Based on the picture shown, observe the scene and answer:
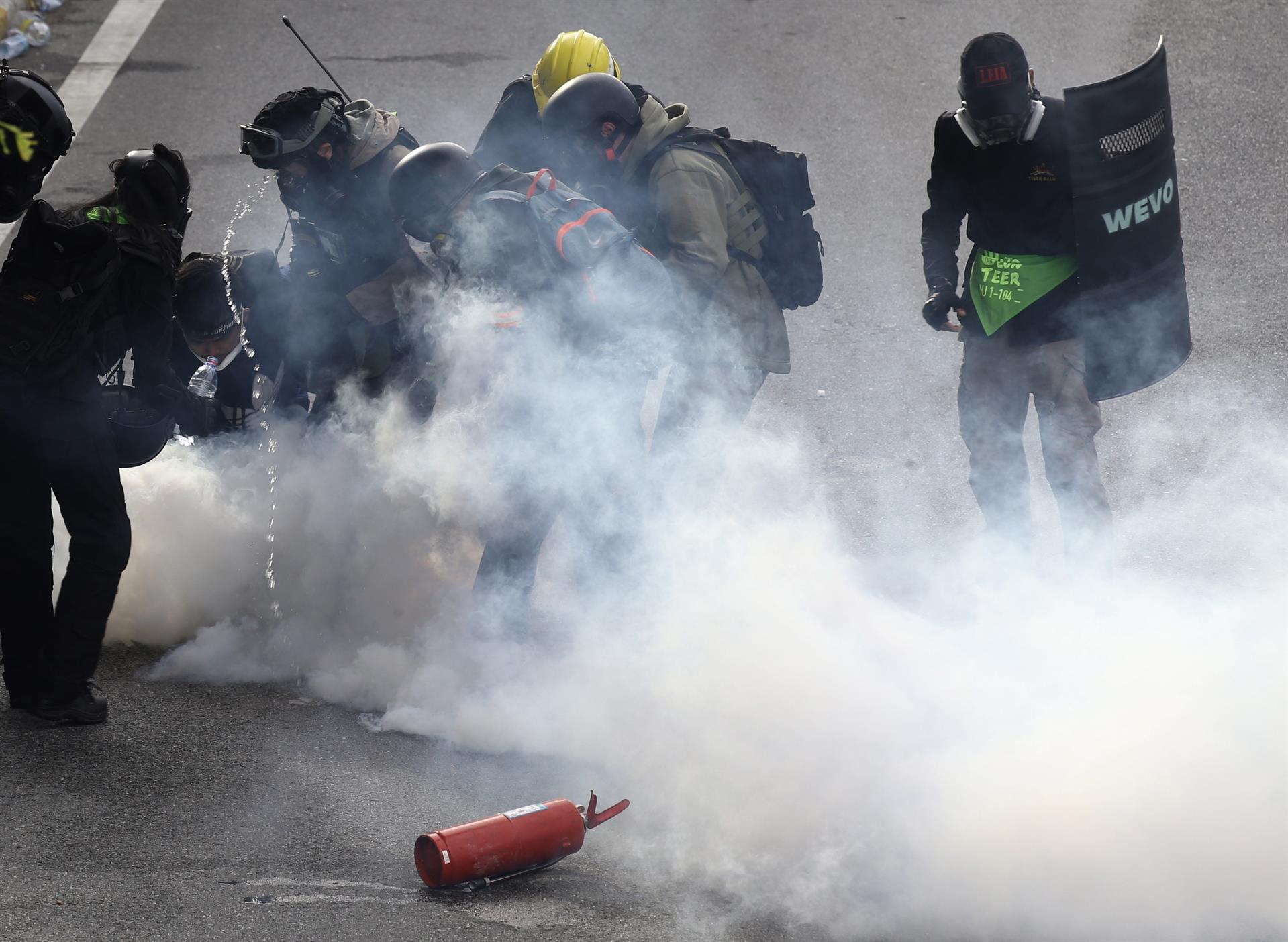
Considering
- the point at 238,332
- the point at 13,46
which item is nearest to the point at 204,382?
A: the point at 238,332

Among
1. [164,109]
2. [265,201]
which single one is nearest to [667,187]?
[265,201]

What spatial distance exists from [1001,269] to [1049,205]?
253 mm

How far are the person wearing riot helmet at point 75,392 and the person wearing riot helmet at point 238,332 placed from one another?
430mm

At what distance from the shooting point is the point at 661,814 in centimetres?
369

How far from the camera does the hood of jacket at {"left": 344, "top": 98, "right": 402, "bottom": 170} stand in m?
4.69

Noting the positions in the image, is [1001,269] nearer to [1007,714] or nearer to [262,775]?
[1007,714]

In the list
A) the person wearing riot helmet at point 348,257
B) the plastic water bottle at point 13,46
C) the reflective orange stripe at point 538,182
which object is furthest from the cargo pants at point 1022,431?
the plastic water bottle at point 13,46

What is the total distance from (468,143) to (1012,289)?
14.9 ft

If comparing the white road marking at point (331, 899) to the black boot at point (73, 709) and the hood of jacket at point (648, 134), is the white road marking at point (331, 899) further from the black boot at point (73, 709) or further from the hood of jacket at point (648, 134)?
the hood of jacket at point (648, 134)

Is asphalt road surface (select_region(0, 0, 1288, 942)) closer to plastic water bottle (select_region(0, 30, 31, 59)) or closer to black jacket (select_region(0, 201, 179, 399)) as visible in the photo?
plastic water bottle (select_region(0, 30, 31, 59))

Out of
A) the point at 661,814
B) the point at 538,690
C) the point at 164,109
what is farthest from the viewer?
the point at 164,109

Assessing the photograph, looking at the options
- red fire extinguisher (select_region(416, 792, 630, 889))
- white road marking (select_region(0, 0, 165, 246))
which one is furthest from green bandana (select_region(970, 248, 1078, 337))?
white road marking (select_region(0, 0, 165, 246))

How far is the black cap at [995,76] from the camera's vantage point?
4246 millimetres

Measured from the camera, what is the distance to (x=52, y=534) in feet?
13.3
